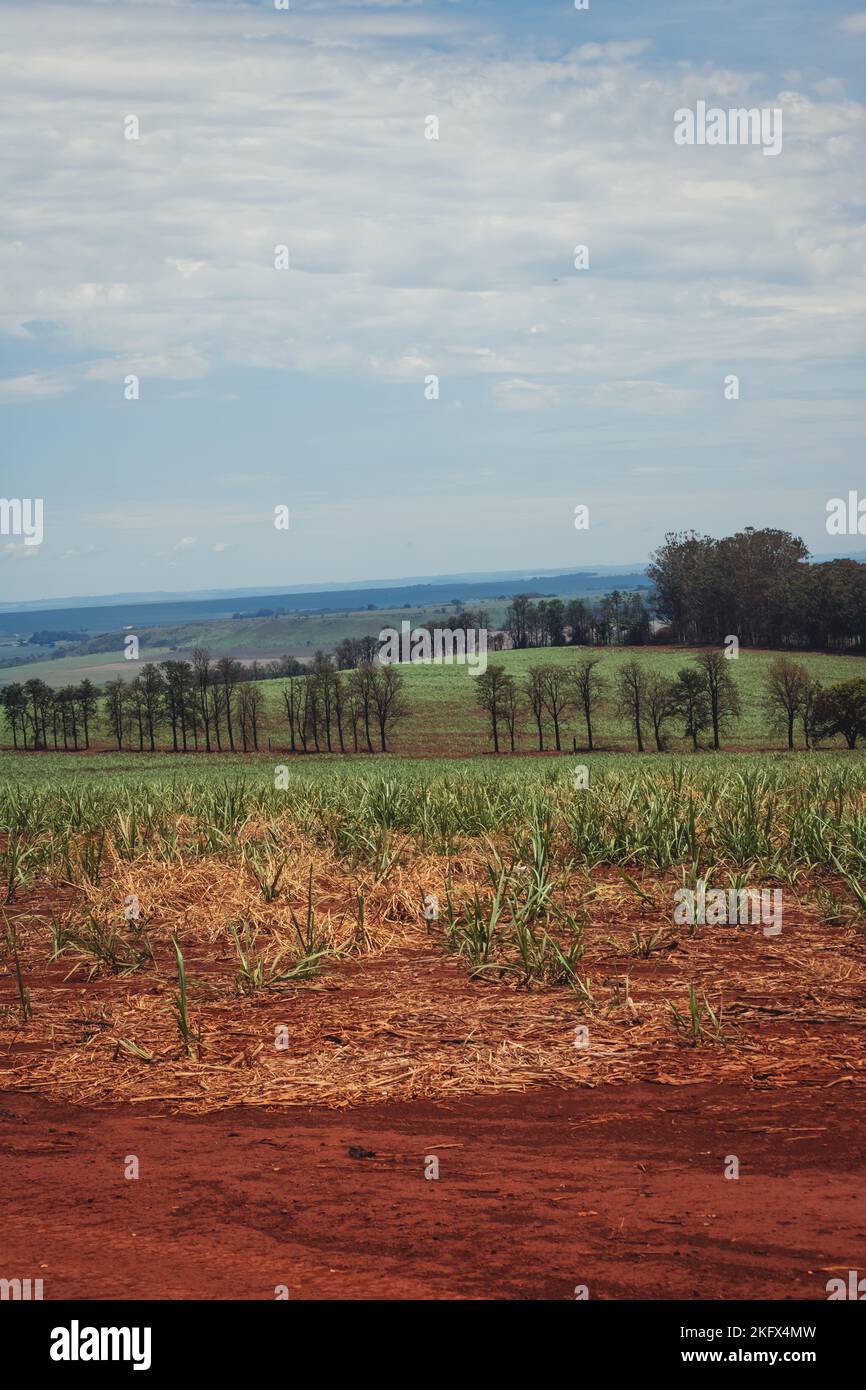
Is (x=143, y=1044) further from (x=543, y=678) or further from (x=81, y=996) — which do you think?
(x=543, y=678)

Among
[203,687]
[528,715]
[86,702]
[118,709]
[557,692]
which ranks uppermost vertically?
[203,687]

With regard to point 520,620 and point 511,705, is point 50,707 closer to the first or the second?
point 511,705

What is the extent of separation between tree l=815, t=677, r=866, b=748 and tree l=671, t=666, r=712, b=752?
8.22 m

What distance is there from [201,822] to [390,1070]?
6203 mm

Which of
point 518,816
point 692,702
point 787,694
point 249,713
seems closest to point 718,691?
point 692,702

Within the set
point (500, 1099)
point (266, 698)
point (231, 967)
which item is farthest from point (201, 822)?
point (266, 698)

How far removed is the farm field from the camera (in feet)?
12.8

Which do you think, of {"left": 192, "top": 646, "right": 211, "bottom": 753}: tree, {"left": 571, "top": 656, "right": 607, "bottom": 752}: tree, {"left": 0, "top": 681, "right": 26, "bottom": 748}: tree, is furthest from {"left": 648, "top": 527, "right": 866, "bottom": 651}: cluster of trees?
{"left": 0, "top": 681, "right": 26, "bottom": 748}: tree

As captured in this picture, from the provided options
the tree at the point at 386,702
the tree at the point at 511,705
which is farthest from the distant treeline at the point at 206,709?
the tree at the point at 511,705

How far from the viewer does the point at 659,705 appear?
74.5 metres

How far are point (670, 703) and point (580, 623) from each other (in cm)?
5508

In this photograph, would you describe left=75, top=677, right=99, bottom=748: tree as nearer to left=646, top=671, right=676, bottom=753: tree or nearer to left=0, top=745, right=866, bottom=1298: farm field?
left=646, top=671, right=676, bottom=753: tree

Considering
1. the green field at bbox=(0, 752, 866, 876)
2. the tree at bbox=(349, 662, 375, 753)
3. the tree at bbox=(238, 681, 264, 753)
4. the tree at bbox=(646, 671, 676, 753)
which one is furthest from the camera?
the tree at bbox=(238, 681, 264, 753)

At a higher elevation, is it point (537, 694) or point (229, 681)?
point (229, 681)
